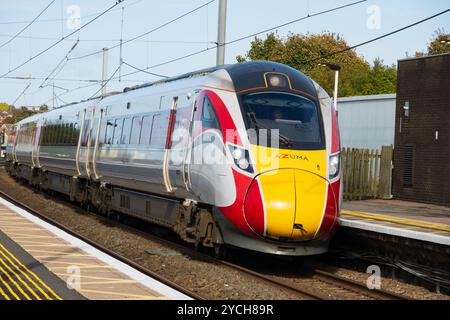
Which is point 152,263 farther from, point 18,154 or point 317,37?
point 317,37

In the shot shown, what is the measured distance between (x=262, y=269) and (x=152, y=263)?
210 cm

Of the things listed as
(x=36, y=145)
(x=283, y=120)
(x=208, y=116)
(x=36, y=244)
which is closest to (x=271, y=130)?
(x=283, y=120)

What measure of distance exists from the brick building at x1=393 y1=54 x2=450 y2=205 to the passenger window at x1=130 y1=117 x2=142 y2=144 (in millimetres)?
10949

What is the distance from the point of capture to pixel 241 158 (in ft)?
35.6

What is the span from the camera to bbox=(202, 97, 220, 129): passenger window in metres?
11.5

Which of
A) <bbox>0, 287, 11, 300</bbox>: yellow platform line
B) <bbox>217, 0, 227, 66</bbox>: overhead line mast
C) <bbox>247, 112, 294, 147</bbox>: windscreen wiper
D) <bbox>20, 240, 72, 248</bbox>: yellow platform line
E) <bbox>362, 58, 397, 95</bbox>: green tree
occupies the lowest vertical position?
<bbox>0, 287, 11, 300</bbox>: yellow platform line

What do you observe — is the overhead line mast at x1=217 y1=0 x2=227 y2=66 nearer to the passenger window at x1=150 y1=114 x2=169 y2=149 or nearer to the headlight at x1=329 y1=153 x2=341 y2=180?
the passenger window at x1=150 y1=114 x2=169 y2=149

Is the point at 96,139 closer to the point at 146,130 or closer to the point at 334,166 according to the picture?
the point at 146,130

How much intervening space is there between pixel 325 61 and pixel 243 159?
5587 centimetres

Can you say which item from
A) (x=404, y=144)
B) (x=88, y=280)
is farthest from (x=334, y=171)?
(x=404, y=144)

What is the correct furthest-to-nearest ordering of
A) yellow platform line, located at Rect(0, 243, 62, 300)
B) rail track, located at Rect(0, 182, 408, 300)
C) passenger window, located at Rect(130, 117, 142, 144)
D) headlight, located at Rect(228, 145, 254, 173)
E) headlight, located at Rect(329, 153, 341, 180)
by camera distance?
1. passenger window, located at Rect(130, 117, 142, 144)
2. headlight, located at Rect(329, 153, 341, 180)
3. headlight, located at Rect(228, 145, 254, 173)
4. rail track, located at Rect(0, 182, 408, 300)
5. yellow platform line, located at Rect(0, 243, 62, 300)

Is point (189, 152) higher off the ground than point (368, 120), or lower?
lower

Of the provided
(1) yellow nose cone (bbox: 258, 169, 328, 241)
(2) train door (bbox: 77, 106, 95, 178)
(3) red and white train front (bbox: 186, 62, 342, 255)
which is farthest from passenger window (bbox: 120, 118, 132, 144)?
(1) yellow nose cone (bbox: 258, 169, 328, 241)

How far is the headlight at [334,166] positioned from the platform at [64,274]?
3658mm
